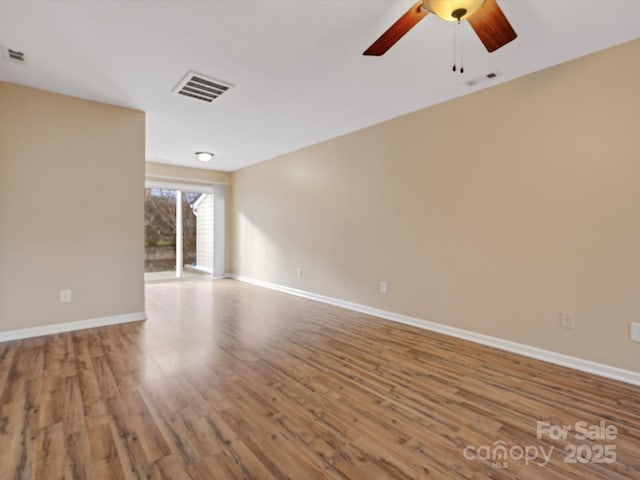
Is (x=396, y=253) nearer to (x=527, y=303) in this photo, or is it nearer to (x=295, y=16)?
(x=527, y=303)

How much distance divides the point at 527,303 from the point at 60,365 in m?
3.86

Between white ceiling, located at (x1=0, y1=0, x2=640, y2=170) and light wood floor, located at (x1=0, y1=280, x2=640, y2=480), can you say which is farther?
white ceiling, located at (x1=0, y1=0, x2=640, y2=170)

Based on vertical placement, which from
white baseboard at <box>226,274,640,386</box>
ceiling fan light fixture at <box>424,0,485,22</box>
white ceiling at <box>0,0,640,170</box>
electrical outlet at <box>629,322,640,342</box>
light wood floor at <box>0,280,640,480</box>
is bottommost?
light wood floor at <box>0,280,640,480</box>

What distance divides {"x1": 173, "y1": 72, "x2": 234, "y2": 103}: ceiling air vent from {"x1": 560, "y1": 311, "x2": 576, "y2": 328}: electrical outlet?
3501 mm

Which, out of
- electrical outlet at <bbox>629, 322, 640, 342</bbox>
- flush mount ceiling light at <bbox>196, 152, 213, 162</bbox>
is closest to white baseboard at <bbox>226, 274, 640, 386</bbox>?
electrical outlet at <bbox>629, 322, 640, 342</bbox>

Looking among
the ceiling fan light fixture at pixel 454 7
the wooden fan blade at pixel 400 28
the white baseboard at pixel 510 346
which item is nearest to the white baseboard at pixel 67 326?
the white baseboard at pixel 510 346

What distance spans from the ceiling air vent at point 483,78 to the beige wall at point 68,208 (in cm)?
356

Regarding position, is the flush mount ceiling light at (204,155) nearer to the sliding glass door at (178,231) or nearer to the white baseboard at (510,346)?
the sliding glass door at (178,231)

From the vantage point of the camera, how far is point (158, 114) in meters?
3.70

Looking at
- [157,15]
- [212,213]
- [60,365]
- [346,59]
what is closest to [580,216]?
[346,59]

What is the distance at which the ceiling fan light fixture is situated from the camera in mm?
1455

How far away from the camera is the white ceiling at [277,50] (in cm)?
195

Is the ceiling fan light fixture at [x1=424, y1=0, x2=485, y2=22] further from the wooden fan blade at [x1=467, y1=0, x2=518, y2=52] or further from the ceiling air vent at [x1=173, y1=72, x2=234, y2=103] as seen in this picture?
the ceiling air vent at [x1=173, y1=72, x2=234, y2=103]

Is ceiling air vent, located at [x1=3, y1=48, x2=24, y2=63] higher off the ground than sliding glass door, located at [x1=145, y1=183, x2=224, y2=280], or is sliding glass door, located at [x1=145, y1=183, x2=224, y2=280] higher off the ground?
ceiling air vent, located at [x1=3, y1=48, x2=24, y2=63]
